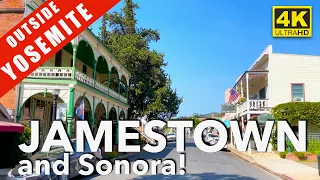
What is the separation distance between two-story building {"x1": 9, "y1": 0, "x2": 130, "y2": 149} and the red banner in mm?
1726

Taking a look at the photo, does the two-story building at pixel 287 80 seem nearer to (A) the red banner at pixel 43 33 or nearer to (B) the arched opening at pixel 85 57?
(B) the arched opening at pixel 85 57

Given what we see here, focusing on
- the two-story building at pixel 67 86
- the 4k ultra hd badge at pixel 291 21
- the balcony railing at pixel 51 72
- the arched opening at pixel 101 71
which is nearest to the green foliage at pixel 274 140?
the two-story building at pixel 67 86

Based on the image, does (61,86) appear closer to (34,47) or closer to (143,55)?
(34,47)

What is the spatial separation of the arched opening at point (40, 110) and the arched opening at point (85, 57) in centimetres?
375

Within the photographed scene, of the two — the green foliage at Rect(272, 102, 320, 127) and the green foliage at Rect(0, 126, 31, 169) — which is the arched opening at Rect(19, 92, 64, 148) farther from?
the green foliage at Rect(272, 102, 320, 127)

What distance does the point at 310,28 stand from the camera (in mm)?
14250

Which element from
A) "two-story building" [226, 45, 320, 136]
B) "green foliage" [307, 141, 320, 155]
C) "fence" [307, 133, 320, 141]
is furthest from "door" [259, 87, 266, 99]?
"green foliage" [307, 141, 320, 155]

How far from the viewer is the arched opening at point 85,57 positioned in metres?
22.7

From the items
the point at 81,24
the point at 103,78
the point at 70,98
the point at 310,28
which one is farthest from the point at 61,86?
the point at 103,78

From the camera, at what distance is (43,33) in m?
11.7

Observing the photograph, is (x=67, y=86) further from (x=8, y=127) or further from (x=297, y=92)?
(x=297, y=92)

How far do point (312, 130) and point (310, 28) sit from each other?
572 inches

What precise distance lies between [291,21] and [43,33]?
9.66m

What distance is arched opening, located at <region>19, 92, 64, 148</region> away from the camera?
21.0m
